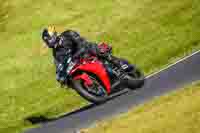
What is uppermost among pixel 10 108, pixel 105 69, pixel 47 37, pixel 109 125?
pixel 47 37

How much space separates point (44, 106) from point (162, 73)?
5.43 m

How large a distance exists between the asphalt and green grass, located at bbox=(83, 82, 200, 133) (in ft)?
2.48

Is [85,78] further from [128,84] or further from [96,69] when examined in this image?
[128,84]

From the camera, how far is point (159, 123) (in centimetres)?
1428

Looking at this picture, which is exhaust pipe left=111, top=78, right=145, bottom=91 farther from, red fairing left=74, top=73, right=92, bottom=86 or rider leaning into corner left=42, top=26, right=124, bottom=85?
red fairing left=74, top=73, right=92, bottom=86

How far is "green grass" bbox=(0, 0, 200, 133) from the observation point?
20375 mm

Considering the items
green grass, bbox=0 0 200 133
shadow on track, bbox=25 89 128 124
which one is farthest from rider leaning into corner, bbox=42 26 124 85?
green grass, bbox=0 0 200 133

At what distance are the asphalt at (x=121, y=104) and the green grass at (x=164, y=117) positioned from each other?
0.75 meters

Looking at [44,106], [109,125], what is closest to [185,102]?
[109,125]

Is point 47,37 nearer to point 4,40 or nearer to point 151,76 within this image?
point 151,76

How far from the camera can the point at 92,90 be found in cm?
1733

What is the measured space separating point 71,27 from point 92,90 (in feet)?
35.0

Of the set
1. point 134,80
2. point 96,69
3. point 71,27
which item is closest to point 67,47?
point 96,69

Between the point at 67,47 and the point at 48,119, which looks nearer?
the point at 67,47
